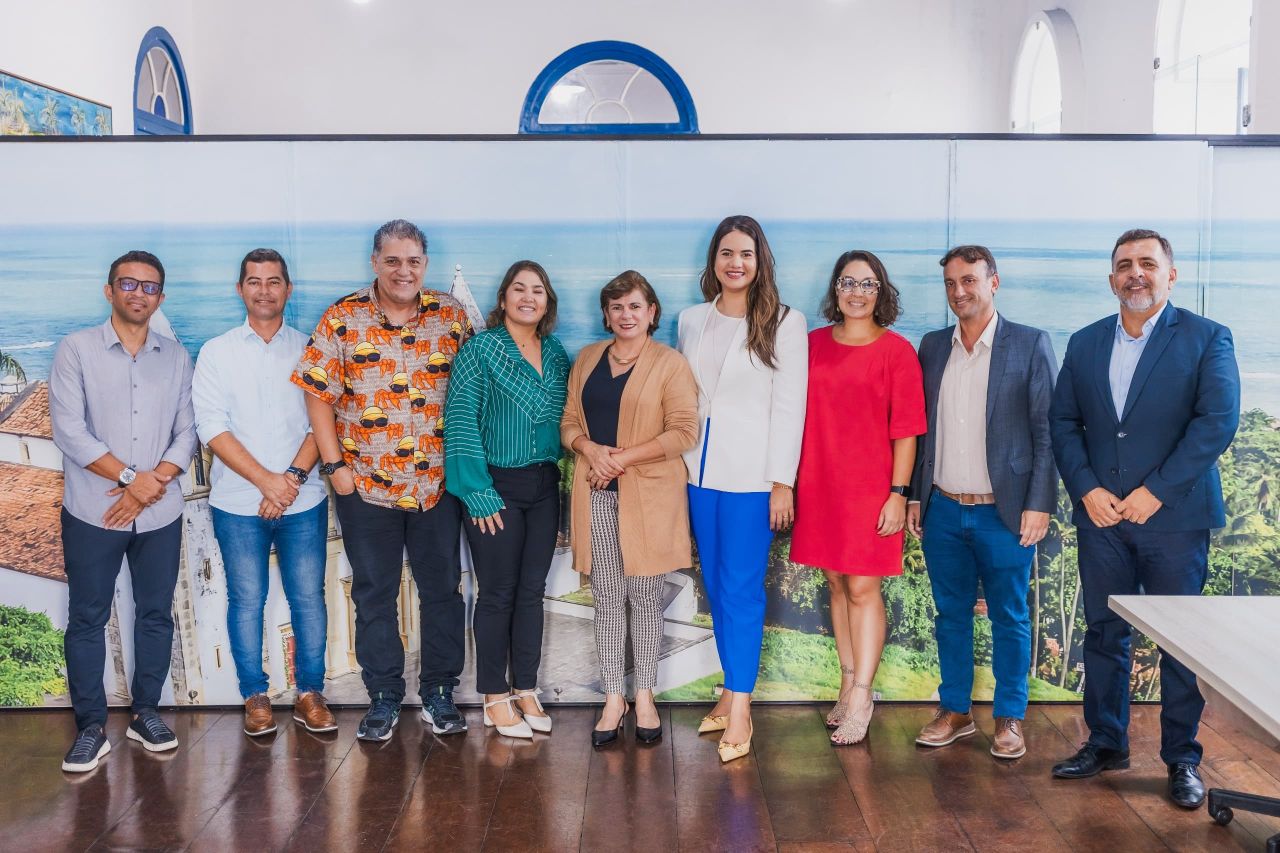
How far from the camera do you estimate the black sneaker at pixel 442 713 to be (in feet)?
11.7

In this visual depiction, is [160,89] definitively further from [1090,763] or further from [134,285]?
[1090,763]

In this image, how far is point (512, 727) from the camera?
140 inches

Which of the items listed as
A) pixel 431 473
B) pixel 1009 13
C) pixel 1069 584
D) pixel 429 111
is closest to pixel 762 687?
pixel 1069 584

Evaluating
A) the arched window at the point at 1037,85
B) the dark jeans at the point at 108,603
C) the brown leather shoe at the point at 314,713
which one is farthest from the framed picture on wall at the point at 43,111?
the arched window at the point at 1037,85

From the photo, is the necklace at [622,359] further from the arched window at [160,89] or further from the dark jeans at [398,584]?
the arched window at [160,89]

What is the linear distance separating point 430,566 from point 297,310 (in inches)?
43.5

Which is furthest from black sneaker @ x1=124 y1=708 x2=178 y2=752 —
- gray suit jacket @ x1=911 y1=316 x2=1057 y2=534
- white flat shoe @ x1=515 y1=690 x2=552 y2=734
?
gray suit jacket @ x1=911 y1=316 x2=1057 y2=534

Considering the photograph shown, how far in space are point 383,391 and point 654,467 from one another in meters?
0.95

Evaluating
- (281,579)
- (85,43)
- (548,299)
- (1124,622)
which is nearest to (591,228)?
(548,299)

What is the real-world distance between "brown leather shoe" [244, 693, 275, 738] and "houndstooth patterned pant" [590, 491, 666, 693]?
1.23 meters

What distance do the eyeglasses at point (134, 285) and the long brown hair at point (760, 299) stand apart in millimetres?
1956

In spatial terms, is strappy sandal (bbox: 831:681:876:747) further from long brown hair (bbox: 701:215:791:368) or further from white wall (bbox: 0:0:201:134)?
white wall (bbox: 0:0:201:134)

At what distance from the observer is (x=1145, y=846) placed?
Result: 2.78 m

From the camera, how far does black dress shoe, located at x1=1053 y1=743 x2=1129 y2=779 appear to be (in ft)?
10.5
